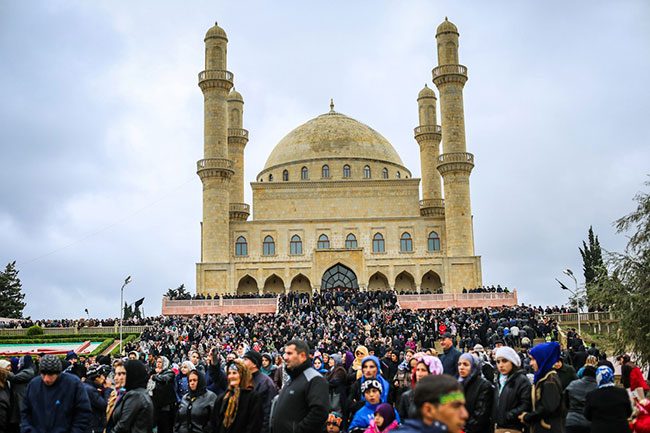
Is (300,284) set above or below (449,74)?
below

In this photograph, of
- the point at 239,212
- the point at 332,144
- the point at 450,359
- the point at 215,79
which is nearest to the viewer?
the point at 450,359

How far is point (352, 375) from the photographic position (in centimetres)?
1006

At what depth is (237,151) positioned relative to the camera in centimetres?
5169

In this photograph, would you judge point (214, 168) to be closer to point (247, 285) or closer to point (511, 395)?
point (247, 285)

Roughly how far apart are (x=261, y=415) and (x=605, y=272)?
46.3ft

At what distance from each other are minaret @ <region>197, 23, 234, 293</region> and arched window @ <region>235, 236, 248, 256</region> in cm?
145

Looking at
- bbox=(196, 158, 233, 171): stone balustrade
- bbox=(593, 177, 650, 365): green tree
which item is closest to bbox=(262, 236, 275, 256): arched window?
bbox=(196, 158, 233, 171): stone balustrade

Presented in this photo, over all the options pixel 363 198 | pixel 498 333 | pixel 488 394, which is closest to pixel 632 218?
pixel 498 333

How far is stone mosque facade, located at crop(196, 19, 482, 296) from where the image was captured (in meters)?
43.5

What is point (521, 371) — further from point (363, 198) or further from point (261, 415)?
point (363, 198)

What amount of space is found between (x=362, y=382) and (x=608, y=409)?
8.49ft

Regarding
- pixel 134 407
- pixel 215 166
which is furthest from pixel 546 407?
pixel 215 166

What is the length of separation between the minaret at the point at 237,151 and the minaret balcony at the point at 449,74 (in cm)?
1418

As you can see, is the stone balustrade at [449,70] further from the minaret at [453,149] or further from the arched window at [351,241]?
the arched window at [351,241]
